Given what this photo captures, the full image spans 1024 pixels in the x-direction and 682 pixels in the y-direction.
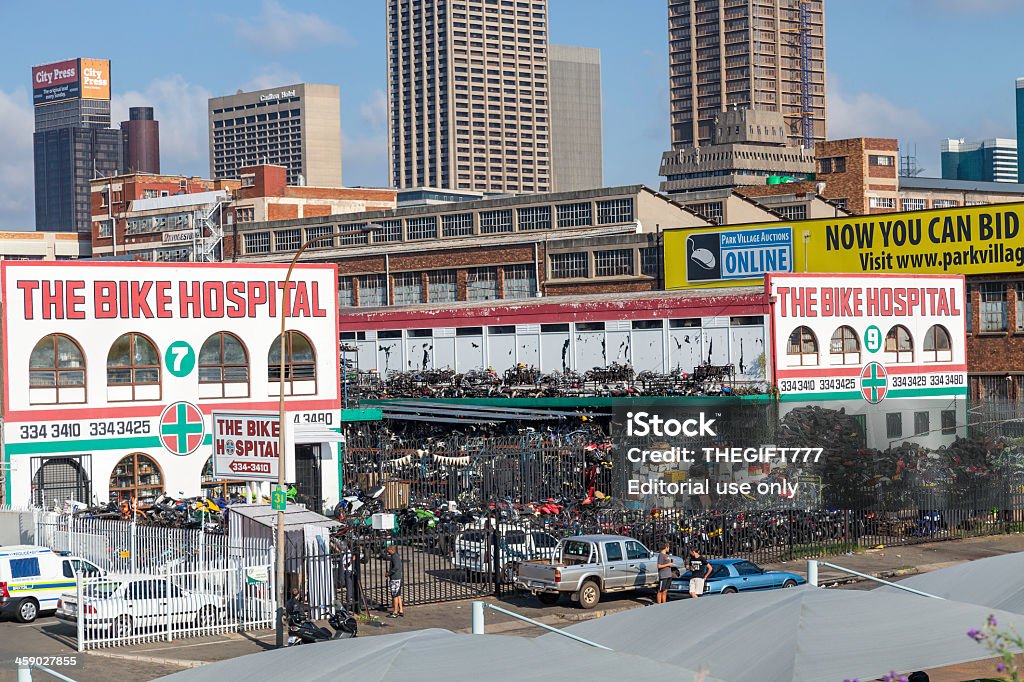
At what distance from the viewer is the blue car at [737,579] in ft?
94.4

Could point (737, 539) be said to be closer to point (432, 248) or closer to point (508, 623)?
point (508, 623)

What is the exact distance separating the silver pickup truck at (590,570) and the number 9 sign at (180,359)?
15.0m

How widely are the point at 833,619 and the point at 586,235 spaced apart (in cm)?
6567

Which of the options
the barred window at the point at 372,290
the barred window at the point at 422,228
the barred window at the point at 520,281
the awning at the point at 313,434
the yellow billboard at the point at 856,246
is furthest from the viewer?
the barred window at the point at 422,228

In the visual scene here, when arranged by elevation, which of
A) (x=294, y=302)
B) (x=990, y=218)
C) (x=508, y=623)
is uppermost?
(x=990, y=218)

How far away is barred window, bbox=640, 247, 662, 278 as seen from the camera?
72125mm

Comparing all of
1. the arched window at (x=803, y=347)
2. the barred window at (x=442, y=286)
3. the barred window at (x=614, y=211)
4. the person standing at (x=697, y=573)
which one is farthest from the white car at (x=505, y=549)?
the barred window at (x=442, y=286)

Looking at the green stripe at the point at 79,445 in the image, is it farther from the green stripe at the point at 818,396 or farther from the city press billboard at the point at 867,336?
the city press billboard at the point at 867,336

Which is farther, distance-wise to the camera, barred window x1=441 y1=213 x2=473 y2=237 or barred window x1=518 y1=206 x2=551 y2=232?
barred window x1=441 y1=213 x2=473 y2=237

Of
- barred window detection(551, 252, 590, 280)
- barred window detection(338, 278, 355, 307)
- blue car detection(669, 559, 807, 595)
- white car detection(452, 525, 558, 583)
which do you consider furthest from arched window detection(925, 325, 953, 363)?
barred window detection(338, 278, 355, 307)

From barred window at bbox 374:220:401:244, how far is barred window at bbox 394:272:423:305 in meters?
4.94

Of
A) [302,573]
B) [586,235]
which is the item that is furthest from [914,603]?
[586,235]

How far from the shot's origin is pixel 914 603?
15.1 meters

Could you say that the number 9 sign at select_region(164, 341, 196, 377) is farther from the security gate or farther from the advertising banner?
the advertising banner
